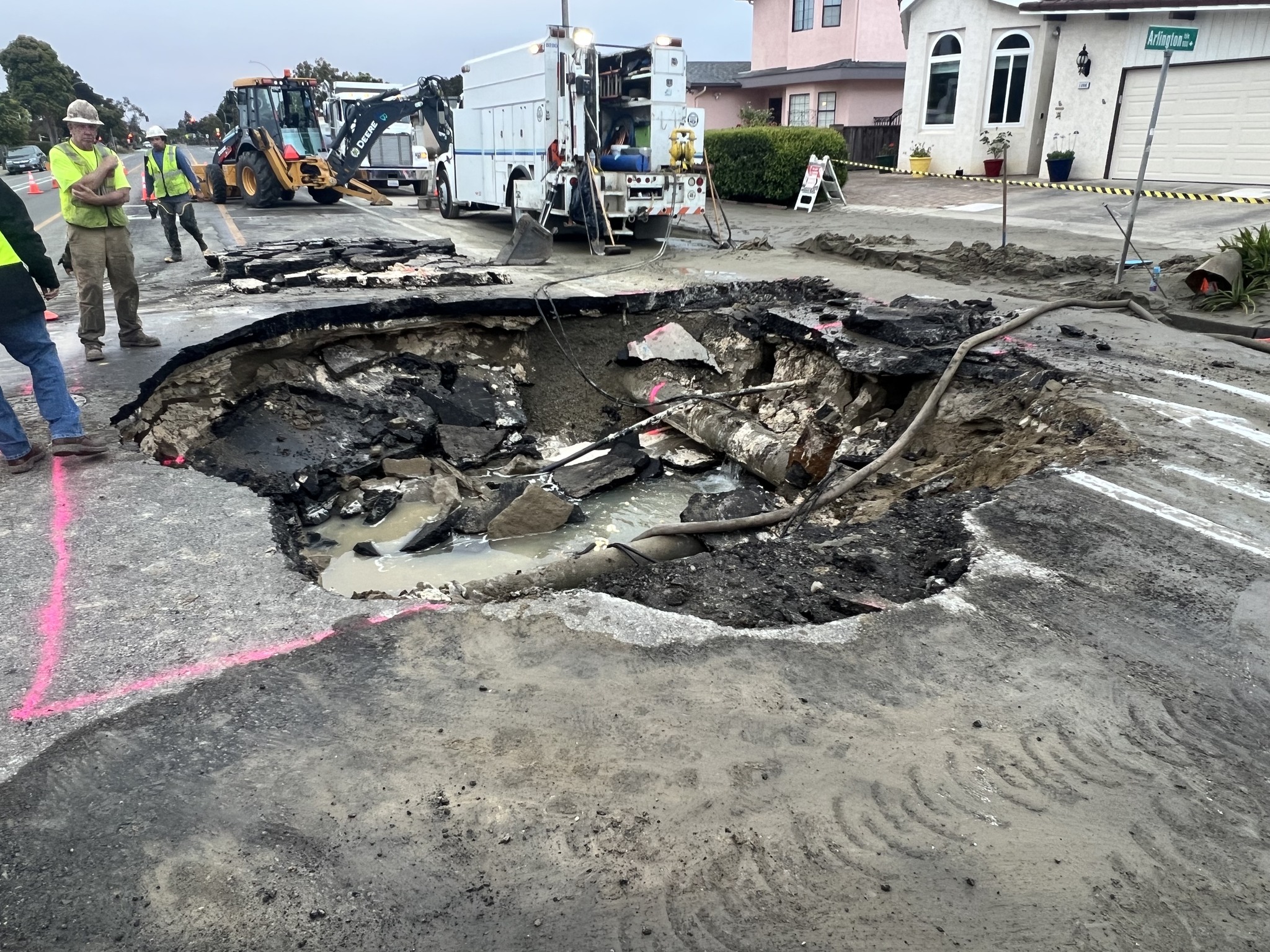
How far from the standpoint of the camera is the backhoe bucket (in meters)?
12.2

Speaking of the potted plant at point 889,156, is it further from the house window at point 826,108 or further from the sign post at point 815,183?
the sign post at point 815,183

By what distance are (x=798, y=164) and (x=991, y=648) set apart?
1778cm

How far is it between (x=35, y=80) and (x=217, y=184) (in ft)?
177

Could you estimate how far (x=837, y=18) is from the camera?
1075 inches

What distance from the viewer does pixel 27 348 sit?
4777 millimetres

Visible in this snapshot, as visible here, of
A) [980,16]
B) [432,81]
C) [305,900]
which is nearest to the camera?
[305,900]

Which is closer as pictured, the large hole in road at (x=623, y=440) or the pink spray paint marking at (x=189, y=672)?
the pink spray paint marking at (x=189, y=672)

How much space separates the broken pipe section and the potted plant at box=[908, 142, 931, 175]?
16.8 metres

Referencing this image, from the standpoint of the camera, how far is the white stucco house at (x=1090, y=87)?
1536cm

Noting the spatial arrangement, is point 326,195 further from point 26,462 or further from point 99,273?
point 26,462

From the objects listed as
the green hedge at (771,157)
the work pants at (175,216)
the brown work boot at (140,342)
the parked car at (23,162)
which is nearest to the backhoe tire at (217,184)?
the work pants at (175,216)

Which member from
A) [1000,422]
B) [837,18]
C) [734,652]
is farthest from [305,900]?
[837,18]

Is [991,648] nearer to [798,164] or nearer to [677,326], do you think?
[677,326]

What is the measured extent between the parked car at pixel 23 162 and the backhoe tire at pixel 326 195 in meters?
27.3
